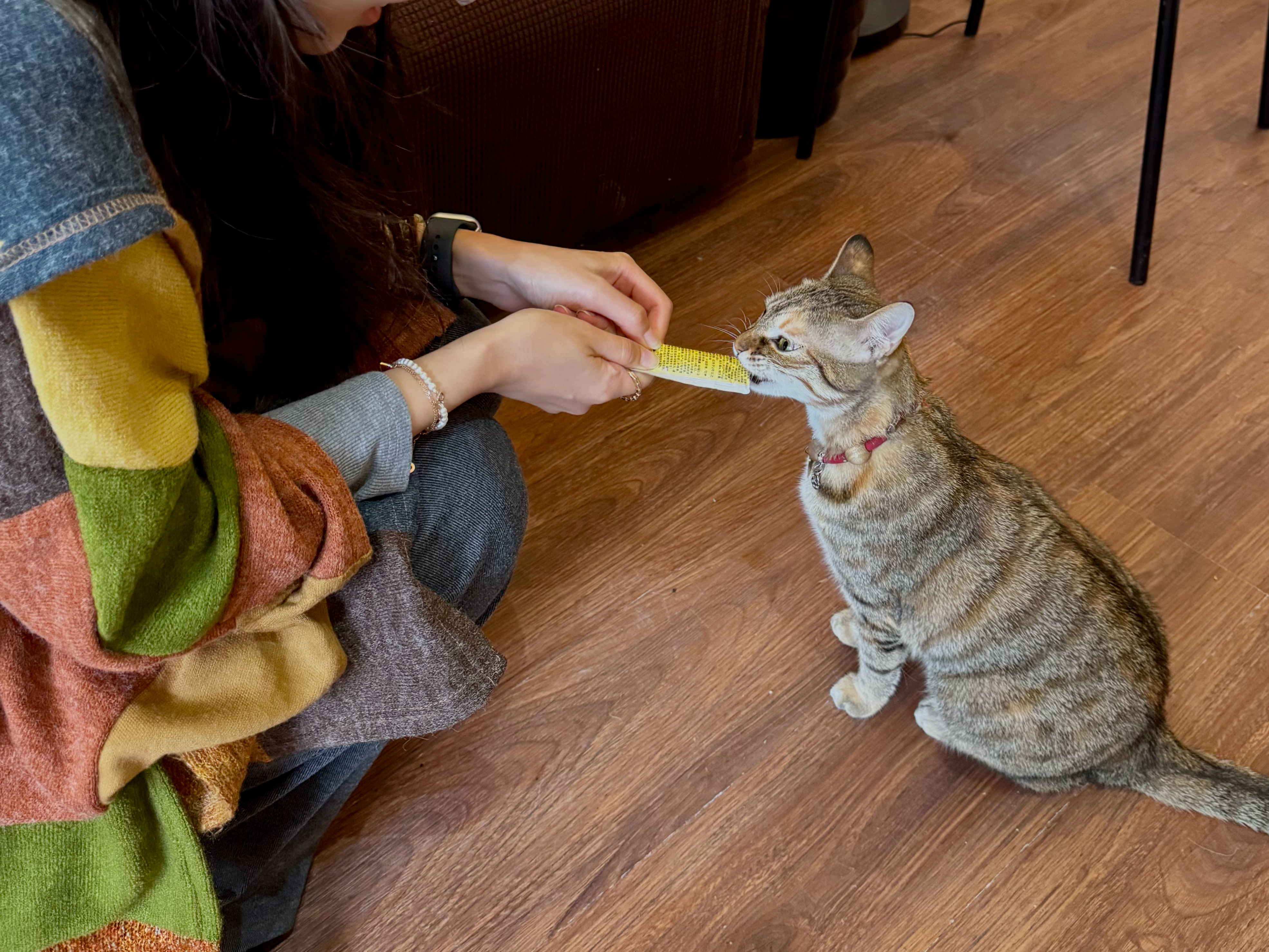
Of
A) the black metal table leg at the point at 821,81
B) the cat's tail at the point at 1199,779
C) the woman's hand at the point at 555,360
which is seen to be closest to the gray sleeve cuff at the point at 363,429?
the woman's hand at the point at 555,360

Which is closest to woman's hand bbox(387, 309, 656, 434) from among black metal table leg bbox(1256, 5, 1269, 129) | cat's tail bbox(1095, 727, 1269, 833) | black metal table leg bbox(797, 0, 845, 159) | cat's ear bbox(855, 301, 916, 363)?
cat's ear bbox(855, 301, 916, 363)

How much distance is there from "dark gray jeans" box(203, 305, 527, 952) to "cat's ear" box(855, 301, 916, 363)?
0.40 m

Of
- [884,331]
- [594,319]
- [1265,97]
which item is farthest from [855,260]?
[1265,97]

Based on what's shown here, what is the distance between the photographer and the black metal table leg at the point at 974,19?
223 cm

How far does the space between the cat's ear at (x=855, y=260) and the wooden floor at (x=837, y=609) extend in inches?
16.9

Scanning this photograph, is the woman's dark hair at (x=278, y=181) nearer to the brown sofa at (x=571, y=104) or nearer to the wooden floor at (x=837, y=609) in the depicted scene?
the brown sofa at (x=571, y=104)

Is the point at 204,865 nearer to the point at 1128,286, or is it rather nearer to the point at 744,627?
the point at 744,627

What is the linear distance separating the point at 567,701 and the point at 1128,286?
1323mm

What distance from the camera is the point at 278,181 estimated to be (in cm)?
85

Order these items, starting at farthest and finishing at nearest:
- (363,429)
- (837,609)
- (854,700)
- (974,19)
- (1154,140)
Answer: (974,19) → (1154,140) → (837,609) → (854,700) → (363,429)

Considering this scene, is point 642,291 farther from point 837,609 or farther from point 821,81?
point 821,81

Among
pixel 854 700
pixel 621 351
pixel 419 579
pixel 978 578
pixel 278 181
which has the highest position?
pixel 278 181

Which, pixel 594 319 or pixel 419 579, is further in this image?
pixel 594 319

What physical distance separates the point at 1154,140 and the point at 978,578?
41.3 inches
